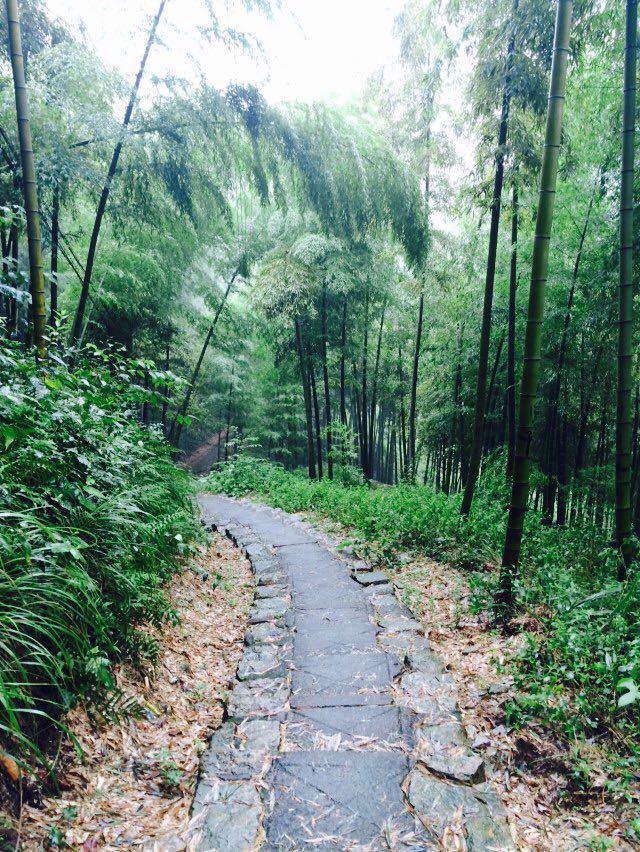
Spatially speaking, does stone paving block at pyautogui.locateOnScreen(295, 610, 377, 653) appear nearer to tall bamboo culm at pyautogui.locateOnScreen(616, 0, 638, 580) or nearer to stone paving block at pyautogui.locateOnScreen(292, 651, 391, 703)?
stone paving block at pyautogui.locateOnScreen(292, 651, 391, 703)

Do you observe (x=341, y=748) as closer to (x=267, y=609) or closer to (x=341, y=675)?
(x=341, y=675)

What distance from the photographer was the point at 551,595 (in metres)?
2.56

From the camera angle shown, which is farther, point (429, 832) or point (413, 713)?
point (413, 713)

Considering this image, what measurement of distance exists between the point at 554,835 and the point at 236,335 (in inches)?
451

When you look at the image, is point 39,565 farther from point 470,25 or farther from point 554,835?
point 470,25

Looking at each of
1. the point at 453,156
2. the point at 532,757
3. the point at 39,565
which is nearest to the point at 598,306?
the point at 453,156

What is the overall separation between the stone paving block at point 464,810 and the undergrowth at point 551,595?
1.41 ft

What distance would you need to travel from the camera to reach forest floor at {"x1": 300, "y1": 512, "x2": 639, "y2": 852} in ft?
4.64

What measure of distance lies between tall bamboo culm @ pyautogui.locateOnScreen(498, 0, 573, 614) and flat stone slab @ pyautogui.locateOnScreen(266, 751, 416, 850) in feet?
4.56

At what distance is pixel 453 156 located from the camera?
549 cm

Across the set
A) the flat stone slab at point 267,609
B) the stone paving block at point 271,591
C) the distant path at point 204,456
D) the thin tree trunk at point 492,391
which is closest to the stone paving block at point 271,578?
the stone paving block at point 271,591

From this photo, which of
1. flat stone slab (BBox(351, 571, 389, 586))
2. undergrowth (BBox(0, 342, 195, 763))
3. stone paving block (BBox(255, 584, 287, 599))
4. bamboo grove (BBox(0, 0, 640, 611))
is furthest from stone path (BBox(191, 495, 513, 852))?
bamboo grove (BBox(0, 0, 640, 611))

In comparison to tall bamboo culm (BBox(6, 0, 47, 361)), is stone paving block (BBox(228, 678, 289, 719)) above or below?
below

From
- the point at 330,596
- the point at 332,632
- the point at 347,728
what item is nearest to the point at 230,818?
the point at 347,728
